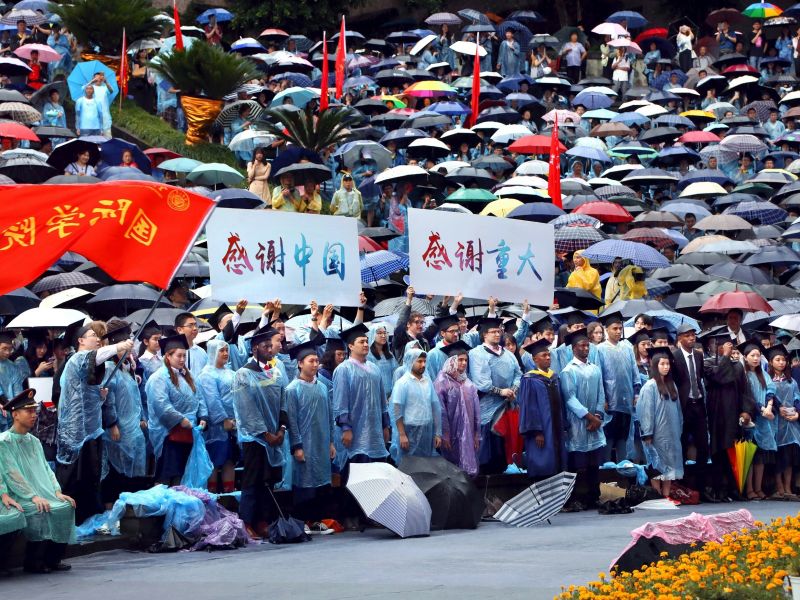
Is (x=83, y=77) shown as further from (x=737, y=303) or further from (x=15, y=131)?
(x=737, y=303)

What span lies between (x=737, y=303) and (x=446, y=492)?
638 centimetres

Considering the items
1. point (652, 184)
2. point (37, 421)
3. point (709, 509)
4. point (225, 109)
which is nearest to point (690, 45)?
point (652, 184)

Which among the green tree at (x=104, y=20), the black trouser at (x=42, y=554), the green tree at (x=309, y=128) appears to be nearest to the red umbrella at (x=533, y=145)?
the green tree at (x=309, y=128)

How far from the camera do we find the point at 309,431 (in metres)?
13.9

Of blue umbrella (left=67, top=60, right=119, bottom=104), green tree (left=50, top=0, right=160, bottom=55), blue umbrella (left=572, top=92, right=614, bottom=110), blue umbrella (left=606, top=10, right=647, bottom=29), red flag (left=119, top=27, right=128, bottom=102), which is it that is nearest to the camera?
blue umbrella (left=67, top=60, right=119, bottom=104)

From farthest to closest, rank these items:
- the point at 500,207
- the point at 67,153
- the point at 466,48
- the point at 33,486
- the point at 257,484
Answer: the point at 466,48 → the point at 500,207 → the point at 67,153 → the point at 257,484 → the point at 33,486

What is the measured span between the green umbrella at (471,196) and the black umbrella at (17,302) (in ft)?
25.9

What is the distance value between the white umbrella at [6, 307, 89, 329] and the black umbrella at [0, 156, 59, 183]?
19.0 ft

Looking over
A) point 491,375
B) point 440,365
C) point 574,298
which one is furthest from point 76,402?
point 574,298

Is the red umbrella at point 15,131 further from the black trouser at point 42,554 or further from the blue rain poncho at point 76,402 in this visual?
the black trouser at point 42,554

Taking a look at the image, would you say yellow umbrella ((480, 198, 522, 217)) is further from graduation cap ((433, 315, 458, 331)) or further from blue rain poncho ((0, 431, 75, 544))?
blue rain poncho ((0, 431, 75, 544))

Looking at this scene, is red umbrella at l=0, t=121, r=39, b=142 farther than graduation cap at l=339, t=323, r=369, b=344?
Yes

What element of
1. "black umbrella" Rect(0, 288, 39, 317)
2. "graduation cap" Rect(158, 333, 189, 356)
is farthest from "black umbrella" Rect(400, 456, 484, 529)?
"black umbrella" Rect(0, 288, 39, 317)

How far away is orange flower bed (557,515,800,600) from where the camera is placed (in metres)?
8.41
